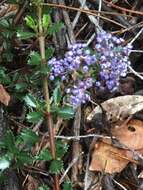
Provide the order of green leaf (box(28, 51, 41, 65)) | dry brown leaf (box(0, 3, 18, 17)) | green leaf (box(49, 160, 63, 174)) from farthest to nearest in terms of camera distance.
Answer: dry brown leaf (box(0, 3, 18, 17)), green leaf (box(28, 51, 41, 65)), green leaf (box(49, 160, 63, 174))

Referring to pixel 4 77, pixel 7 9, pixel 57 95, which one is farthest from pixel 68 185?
Result: pixel 7 9

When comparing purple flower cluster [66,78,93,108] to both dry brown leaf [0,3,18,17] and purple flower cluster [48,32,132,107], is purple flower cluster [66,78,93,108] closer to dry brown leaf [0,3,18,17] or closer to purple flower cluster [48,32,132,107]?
purple flower cluster [48,32,132,107]

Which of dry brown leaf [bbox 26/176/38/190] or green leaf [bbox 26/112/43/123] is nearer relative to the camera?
green leaf [bbox 26/112/43/123]

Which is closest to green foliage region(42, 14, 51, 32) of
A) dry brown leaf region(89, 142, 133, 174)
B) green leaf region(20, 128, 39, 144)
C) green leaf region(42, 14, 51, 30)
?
green leaf region(42, 14, 51, 30)

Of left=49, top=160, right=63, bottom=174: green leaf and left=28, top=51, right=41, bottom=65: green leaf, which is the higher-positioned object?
left=28, top=51, right=41, bottom=65: green leaf

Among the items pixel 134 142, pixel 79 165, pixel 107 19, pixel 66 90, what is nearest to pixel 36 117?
pixel 66 90

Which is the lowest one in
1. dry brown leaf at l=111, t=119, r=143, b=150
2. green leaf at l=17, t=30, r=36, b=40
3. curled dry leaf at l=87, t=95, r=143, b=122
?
dry brown leaf at l=111, t=119, r=143, b=150

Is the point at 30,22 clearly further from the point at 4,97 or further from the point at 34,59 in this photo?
the point at 4,97

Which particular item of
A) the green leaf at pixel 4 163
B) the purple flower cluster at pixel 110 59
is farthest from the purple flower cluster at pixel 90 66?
the green leaf at pixel 4 163

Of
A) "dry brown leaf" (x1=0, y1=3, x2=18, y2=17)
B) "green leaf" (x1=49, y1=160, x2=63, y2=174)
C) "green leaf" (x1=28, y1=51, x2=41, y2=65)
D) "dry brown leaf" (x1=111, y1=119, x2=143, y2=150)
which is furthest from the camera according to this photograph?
"dry brown leaf" (x1=0, y1=3, x2=18, y2=17)
